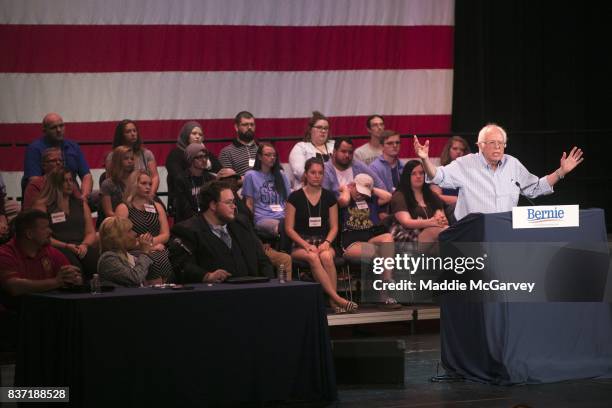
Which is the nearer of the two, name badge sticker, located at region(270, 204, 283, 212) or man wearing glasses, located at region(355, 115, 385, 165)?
name badge sticker, located at region(270, 204, 283, 212)

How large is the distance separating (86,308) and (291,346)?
1090 mm

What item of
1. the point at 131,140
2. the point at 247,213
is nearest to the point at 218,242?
the point at 247,213

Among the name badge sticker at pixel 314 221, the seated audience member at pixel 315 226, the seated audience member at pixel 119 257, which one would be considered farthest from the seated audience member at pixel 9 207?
the name badge sticker at pixel 314 221

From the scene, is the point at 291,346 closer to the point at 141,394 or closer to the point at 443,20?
the point at 141,394

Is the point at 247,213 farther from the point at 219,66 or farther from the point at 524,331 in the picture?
the point at 524,331

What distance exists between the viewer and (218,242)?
5934mm


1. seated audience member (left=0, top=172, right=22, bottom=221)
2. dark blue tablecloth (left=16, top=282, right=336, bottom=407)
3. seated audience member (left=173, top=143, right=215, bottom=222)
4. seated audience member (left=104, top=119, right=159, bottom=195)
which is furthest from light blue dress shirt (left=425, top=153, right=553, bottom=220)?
seated audience member (left=0, top=172, right=22, bottom=221)

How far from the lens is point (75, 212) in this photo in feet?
23.6

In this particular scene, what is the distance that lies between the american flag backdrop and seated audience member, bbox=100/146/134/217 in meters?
1.22

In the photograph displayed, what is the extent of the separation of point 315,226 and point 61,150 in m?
1.92

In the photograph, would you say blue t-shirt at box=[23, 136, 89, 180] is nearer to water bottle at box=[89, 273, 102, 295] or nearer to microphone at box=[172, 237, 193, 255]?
microphone at box=[172, 237, 193, 255]

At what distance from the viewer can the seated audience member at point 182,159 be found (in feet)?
25.5

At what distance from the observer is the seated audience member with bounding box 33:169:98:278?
7.03 m

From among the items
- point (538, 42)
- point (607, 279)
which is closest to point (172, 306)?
point (607, 279)
